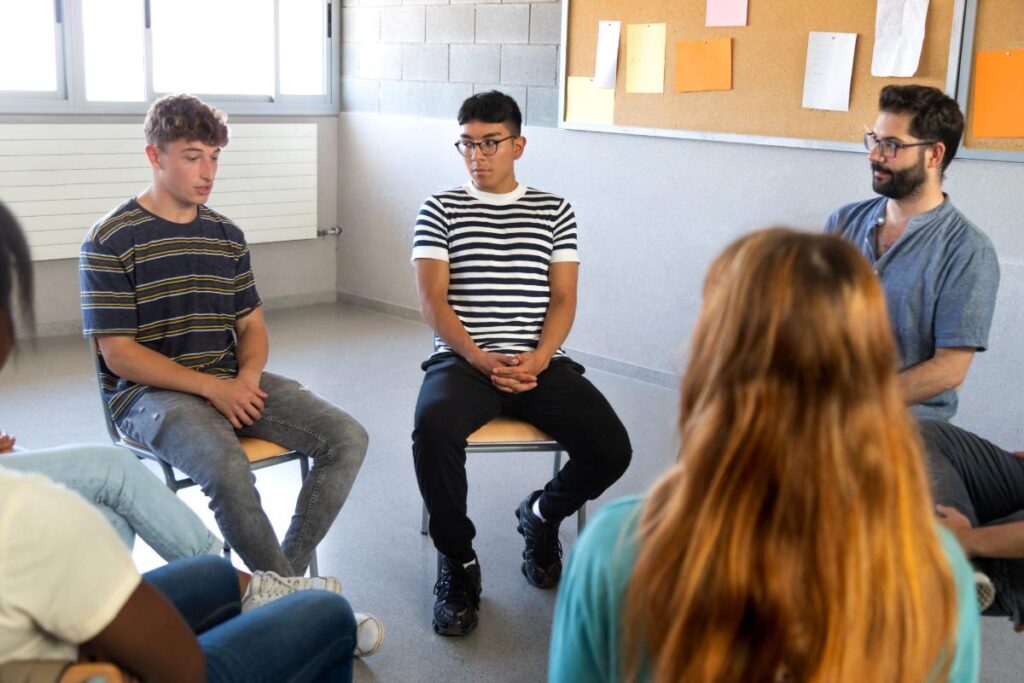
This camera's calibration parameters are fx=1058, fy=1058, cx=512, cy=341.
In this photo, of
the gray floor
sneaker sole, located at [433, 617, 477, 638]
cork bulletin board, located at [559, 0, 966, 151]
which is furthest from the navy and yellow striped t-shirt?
cork bulletin board, located at [559, 0, 966, 151]

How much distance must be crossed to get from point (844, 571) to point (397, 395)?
3392mm

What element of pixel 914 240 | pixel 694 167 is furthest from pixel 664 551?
pixel 694 167

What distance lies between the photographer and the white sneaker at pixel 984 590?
1705 mm

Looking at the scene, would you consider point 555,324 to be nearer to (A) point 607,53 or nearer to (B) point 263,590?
(B) point 263,590

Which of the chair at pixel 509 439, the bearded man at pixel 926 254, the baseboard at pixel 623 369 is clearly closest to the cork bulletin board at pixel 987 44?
the bearded man at pixel 926 254

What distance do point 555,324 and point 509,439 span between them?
14.3 inches

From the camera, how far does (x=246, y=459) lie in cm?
224

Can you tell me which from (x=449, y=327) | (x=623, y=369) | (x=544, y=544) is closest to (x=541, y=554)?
(x=544, y=544)

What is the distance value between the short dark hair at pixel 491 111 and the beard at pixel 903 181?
3.08 feet

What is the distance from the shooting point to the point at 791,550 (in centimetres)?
89

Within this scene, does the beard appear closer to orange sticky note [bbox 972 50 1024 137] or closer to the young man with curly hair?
orange sticky note [bbox 972 50 1024 137]

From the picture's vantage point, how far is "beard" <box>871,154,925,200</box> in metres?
2.29

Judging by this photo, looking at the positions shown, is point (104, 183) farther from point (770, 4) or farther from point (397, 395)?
point (770, 4)

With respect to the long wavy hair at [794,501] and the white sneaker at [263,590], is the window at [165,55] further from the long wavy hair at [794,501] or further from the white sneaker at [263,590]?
the long wavy hair at [794,501]
